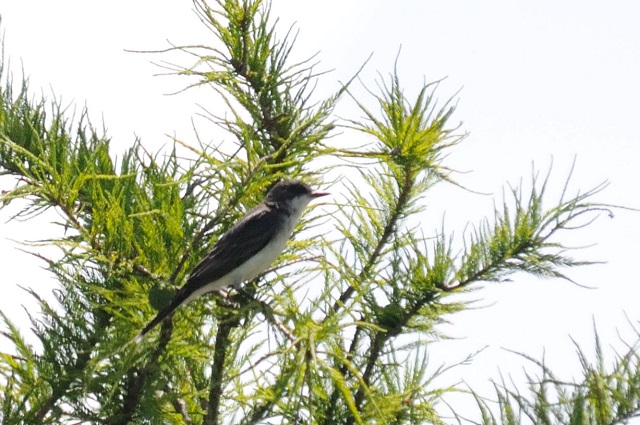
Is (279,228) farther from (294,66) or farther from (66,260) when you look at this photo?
(66,260)

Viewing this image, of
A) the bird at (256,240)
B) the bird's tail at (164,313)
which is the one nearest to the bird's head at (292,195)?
the bird at (256,240)

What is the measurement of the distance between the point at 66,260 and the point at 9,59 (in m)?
1.05

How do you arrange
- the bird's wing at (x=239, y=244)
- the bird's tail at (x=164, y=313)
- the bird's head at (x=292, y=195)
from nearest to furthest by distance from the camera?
the bird's tail at (x=164, y=313) < the bird's wing at (x=239, y=244) < the bird's head at (x=292, y=195)

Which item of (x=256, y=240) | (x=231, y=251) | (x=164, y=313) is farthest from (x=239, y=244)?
(x=164, y=313)

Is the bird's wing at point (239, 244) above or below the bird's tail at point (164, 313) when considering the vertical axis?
above

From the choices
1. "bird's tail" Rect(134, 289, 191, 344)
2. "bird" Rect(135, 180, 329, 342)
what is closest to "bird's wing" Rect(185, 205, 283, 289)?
"bird" Rect(135, 180, 329, 342)

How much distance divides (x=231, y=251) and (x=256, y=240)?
31 cm

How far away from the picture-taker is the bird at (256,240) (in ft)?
13.5

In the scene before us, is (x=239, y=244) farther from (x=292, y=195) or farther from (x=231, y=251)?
(x=292, y=195)

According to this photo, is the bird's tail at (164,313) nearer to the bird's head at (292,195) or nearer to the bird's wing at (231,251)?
the bird's wing at (231,251)

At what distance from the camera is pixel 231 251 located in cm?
435

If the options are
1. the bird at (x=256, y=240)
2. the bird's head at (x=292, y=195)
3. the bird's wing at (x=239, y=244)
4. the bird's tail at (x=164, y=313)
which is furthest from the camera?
the bird's head at (x=292, y=195)

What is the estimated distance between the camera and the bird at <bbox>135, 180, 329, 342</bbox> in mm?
4125

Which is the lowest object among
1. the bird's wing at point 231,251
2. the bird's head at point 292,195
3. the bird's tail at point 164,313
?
the bird's tail at point 164,313
